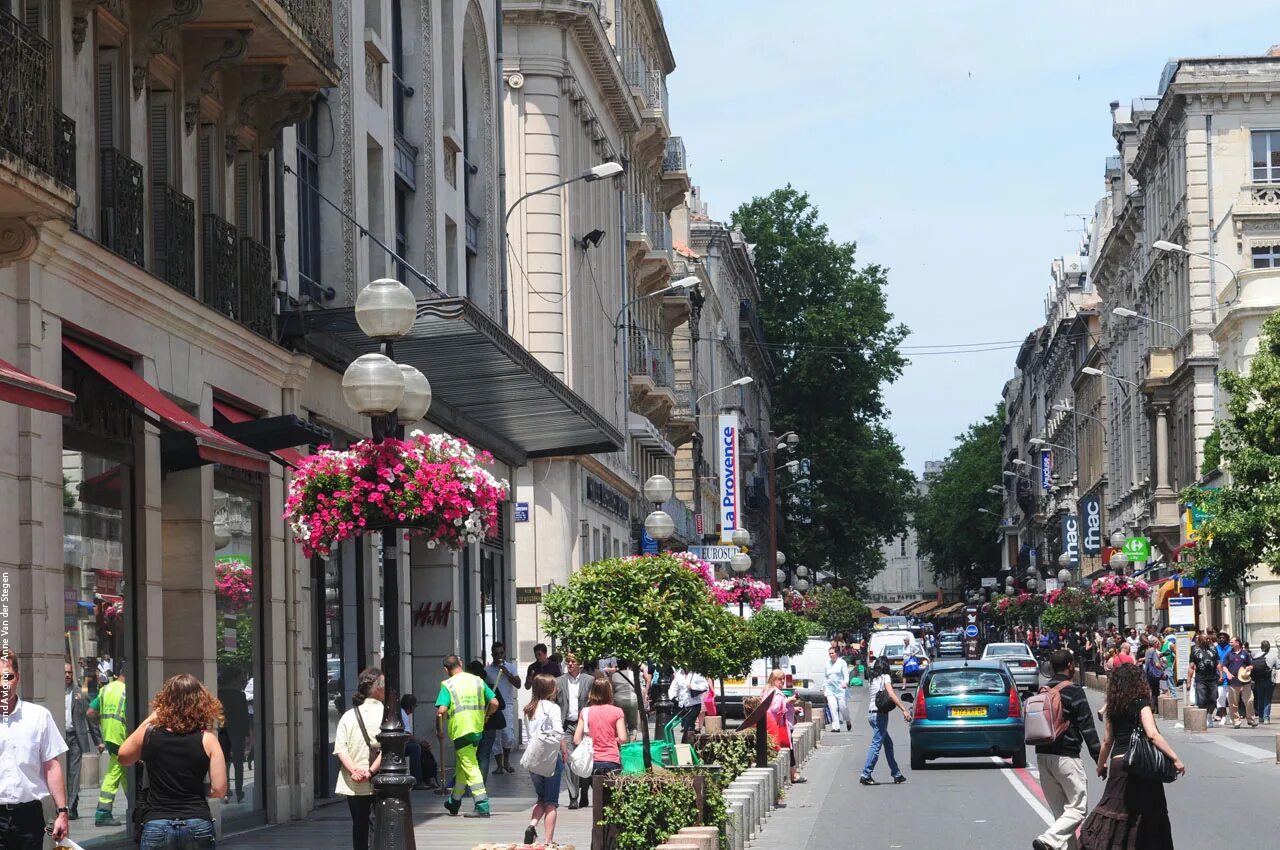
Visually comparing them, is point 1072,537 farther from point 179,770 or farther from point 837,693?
point 179,770

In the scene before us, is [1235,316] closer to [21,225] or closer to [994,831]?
[994,831]

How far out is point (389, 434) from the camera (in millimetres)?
14180

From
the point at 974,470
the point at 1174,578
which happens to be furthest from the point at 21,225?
the point at 974,470

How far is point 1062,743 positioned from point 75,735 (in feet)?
22.9

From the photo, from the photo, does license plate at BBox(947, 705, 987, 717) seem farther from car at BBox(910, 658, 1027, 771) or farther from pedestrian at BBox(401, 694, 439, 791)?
pedestrian at BBox(401, 694, 439, 791)

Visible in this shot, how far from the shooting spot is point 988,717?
97.0 feet

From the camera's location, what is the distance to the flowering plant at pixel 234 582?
64.7ft

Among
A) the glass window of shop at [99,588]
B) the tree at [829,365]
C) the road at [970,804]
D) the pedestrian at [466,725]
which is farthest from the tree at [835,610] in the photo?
the glass window of shop at [99,588]

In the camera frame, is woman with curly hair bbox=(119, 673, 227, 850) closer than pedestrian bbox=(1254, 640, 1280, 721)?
Yes

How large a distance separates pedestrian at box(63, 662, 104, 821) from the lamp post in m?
3.19

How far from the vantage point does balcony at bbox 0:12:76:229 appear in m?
13.0

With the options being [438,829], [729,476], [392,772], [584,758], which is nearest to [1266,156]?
[729,476]

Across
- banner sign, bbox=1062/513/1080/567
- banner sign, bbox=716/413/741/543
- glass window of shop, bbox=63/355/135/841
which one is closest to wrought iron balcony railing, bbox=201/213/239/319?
glass window of shop, bbox=63/355/135/841

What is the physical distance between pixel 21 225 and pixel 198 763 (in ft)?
15.2
